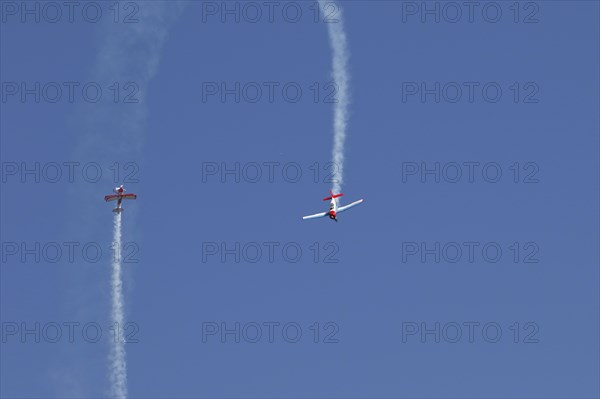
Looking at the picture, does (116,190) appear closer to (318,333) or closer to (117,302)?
(117,302)

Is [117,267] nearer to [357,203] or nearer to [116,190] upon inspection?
[116,190]

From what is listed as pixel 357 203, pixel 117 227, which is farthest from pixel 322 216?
pixel 117 227

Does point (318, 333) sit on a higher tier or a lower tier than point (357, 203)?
lower

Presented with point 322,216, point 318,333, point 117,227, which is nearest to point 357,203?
point 322,216

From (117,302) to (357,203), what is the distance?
23285 mm

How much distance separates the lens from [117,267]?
118m

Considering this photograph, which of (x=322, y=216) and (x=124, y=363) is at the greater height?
(x=322, y=216)

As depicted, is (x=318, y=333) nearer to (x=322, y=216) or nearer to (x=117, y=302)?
(x=322, y=216)

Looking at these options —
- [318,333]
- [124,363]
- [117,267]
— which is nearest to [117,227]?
[117,267]

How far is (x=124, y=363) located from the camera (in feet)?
386

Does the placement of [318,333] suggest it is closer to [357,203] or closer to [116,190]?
[357,203]

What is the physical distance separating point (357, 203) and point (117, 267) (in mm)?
22297

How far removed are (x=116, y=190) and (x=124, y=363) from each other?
16634mm

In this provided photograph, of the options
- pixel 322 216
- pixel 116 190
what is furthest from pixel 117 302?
pixel 322 216
